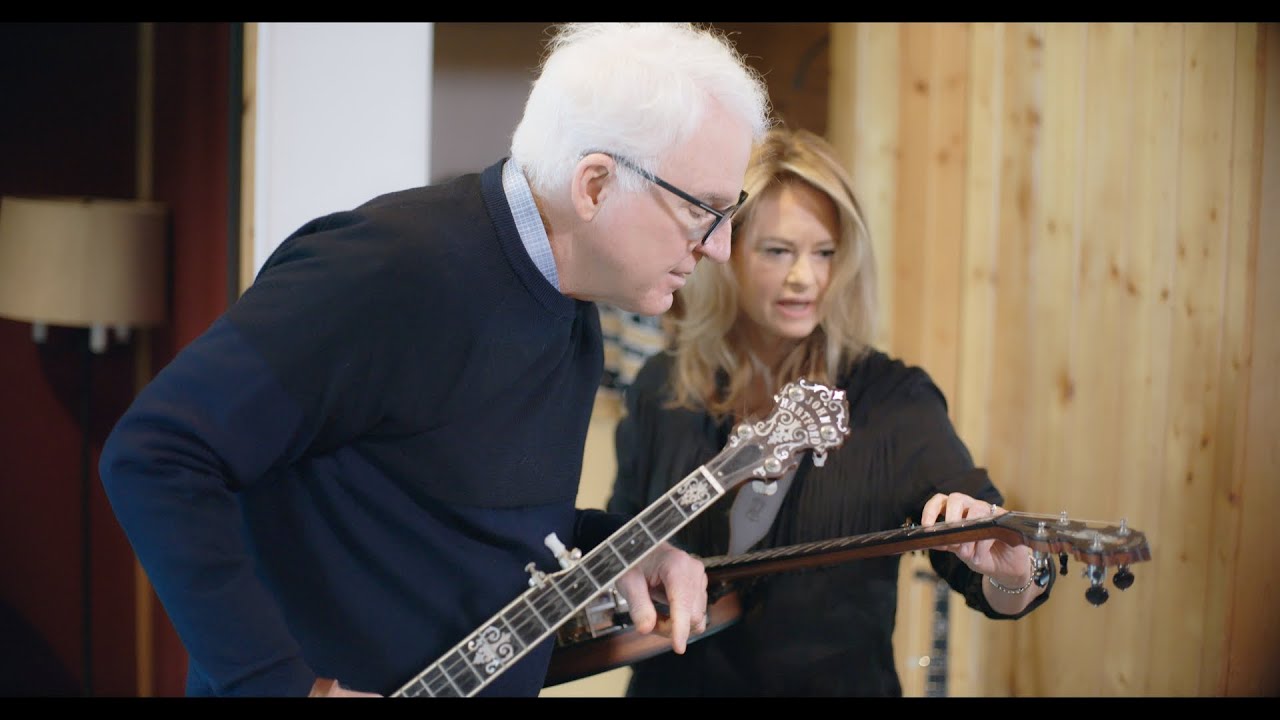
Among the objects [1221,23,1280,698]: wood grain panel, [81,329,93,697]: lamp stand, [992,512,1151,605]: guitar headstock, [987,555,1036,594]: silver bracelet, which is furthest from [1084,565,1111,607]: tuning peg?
[81,329,93,697]: lamp stand

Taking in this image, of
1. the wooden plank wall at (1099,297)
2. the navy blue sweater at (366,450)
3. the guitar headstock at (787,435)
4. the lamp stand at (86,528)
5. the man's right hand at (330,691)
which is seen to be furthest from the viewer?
the wooden plank wall at (1099,297)

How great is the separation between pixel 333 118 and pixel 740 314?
1029 millimetres

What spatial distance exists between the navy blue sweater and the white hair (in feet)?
0.27

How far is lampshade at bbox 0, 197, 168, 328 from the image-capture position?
1.98 m

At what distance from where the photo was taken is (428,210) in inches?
45.5

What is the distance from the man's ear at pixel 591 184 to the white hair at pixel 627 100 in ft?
0.05

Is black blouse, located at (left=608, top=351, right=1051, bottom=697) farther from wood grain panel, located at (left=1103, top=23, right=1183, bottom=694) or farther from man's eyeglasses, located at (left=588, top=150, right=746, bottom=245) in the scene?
wood grain panel, located at (left=1103, top=23, right=1183, bottom=694)

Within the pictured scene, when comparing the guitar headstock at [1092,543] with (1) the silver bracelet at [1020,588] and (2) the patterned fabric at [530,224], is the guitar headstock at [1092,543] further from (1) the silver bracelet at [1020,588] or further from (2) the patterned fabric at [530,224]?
(2) the patterned fabric at [530,224]

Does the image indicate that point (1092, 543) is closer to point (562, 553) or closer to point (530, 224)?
point (562, 553)

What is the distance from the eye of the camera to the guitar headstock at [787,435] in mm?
1394

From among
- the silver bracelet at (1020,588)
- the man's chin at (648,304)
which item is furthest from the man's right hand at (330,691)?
the silver bracelet at (1020,588)

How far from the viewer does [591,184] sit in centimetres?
118

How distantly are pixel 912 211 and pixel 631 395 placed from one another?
1.14m

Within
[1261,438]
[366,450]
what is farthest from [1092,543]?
[1261,438]
